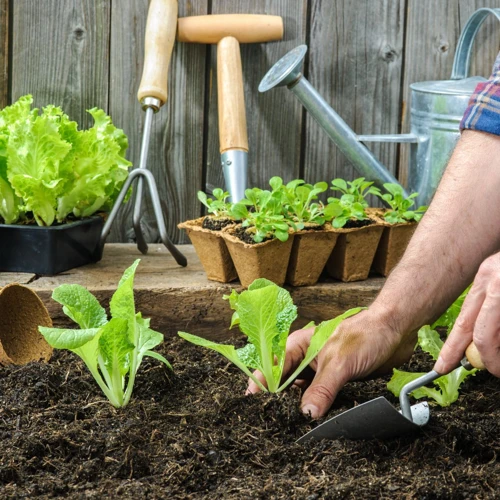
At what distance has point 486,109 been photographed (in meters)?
1.33

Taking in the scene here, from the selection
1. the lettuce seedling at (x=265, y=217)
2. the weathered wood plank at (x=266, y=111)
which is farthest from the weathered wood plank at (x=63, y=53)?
the lettuce seedling at (x=265, y=217)

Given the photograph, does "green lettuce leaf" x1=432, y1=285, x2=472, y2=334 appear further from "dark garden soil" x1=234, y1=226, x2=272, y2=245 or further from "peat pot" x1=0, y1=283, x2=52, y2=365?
"peat pot" x1=0, y1=283, x2=52, y2=365

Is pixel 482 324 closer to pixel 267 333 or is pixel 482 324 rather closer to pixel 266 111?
pixel 267 333

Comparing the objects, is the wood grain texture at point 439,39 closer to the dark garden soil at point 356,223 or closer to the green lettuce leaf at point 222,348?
the dark garden soil at point 356,223

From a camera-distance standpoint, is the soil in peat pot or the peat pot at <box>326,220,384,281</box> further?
the peat pot at <box>326,220,384,281</box>

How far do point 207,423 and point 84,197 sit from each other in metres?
0.81

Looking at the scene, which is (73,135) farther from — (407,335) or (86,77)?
(407,335)

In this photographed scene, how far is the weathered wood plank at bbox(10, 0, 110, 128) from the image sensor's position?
213 centimetres

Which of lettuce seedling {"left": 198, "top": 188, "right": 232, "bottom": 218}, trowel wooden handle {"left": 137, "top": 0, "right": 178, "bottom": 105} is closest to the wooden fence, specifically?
trowel wooden handle {"left": 137, "top": 0, "right": 178, "bottom": 105}

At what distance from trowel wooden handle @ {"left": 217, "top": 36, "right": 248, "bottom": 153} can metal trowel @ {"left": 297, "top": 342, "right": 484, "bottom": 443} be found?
0.99m

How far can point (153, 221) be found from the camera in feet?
7.51

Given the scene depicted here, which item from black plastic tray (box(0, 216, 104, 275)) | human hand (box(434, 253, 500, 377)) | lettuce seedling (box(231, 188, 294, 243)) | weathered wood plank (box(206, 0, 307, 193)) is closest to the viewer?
human hand (box(434, 253, 500, 377))

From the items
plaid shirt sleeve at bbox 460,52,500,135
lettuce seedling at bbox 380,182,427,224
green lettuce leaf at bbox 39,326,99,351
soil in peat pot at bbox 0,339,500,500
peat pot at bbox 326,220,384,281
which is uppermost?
plaid shirt sleeve at bbox 460,52,500,135

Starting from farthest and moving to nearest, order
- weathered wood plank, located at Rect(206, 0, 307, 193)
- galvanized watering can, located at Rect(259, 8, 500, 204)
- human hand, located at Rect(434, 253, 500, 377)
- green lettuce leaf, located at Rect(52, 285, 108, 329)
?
weathered wood plank, located at Rect(206, 0, 307, 193) → galvanized watering can, located at Rect(259, 8, 500, 204) → green lettuce leaf, located at Rect(52, 285, 108, 329) → human hand, located at Rect(434, 253, 500, 377)
